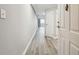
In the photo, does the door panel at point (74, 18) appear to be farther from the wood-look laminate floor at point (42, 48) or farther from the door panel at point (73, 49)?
the wood-look laminate floor at point (42, 48)

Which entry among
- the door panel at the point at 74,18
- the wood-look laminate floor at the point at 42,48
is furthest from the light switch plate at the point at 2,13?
the door panel at the point at 74,18

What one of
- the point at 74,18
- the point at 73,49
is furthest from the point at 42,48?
the point at 74,18

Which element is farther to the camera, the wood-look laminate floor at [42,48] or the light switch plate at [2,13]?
the wood-look laminate floor at [42,48]

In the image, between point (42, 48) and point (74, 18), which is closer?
point (74, 18)

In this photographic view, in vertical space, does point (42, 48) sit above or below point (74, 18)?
below

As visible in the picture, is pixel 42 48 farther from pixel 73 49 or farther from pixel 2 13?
pixel 2 13

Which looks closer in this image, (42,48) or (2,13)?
(2,13)

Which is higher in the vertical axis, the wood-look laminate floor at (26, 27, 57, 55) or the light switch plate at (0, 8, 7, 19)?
the light switch plate at (0, 8, 7, 19)

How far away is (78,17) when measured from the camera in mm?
957

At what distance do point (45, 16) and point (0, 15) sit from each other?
612 mm

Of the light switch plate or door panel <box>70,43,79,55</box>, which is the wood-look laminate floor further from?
the light switch plate

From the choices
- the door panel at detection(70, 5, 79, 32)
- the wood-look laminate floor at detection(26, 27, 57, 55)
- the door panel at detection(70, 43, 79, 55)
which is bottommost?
the wood-look laminate floor at detection(26, 27, 57, 55)

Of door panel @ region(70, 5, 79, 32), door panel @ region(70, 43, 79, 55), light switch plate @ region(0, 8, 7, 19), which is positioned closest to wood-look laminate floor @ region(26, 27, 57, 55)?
door panel @ region(70, 43, 79, 55)
